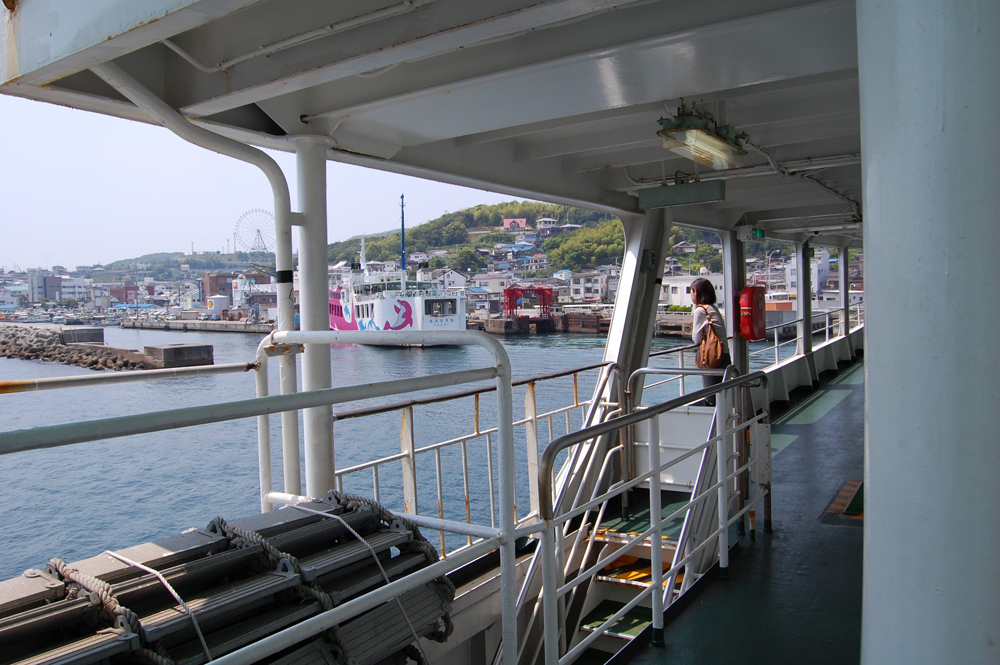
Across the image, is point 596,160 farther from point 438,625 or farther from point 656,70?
point 438,625

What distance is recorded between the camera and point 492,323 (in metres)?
35.7

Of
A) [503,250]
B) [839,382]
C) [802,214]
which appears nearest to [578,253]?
[503,250]

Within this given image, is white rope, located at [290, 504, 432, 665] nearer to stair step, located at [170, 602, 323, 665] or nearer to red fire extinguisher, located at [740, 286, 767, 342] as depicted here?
stair step, located at [170, 602, 323, 665]

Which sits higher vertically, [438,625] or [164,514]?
[438,625]

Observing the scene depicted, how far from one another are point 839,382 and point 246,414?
1095cm

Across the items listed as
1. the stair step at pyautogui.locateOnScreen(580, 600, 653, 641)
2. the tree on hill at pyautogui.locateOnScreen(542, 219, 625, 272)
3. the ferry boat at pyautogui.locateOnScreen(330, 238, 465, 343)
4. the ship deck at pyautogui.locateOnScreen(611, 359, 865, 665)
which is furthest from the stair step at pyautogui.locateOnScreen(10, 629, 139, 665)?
the ferry boat at pyautogui.locateOnScreen(330, 238, 465, 343)

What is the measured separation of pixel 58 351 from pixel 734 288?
16679mm

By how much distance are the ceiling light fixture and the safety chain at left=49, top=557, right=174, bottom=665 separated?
2.92 meters

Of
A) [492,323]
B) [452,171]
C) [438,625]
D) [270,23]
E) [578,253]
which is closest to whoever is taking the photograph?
[438,625]

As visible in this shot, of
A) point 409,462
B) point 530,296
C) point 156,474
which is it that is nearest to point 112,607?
point 409,462

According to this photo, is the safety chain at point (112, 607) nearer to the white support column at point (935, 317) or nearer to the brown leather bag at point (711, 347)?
the white support column at point (935, 317)

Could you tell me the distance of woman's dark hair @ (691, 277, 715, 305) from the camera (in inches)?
207

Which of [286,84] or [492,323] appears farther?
[492,323]

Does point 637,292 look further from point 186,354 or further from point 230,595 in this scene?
point 186,354
